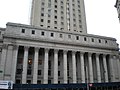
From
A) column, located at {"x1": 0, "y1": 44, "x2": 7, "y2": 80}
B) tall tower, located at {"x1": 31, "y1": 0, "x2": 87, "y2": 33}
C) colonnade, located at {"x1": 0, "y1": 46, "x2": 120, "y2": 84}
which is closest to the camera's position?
→ column, located at {"x1": 0, "y1": 44, "x2": 7, "y2": 80}

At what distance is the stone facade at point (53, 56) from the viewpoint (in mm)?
42438

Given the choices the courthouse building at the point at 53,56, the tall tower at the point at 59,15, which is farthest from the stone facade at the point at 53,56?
the tall tower at the point at 59,15

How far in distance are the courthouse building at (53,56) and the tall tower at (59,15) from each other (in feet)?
6.19

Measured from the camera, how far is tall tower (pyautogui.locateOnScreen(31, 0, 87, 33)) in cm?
6269

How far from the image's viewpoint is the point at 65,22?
66188mm

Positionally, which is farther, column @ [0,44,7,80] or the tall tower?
the tall tower

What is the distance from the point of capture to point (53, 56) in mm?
49906

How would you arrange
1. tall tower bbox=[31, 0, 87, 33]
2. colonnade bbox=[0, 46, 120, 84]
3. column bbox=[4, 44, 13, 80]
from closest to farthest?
column bbox=[4, 44, 13, 80] < colonnade bbox=[0, 46, 120, 84] < tall tower bbox=[31, 0, 87, 33]

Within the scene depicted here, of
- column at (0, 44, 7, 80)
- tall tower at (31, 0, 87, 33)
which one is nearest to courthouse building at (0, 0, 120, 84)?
column at (0, 44, 7, 80)

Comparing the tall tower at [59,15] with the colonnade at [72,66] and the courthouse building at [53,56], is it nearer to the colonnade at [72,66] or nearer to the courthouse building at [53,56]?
the courthouse building at [53,56]

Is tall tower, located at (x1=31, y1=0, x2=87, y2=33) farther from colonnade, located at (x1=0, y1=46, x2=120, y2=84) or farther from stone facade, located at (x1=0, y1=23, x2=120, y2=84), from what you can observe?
colonnade, located at (x1=0, y1=46, x2=120, y2=84)

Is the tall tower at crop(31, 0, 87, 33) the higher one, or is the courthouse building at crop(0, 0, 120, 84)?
the tall tower at crop(31, 0, 87, 33)

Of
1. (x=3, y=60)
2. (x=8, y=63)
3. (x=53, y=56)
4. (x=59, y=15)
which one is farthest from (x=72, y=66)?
(x=59, y=15)

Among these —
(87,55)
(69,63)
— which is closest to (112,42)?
(87,55)
